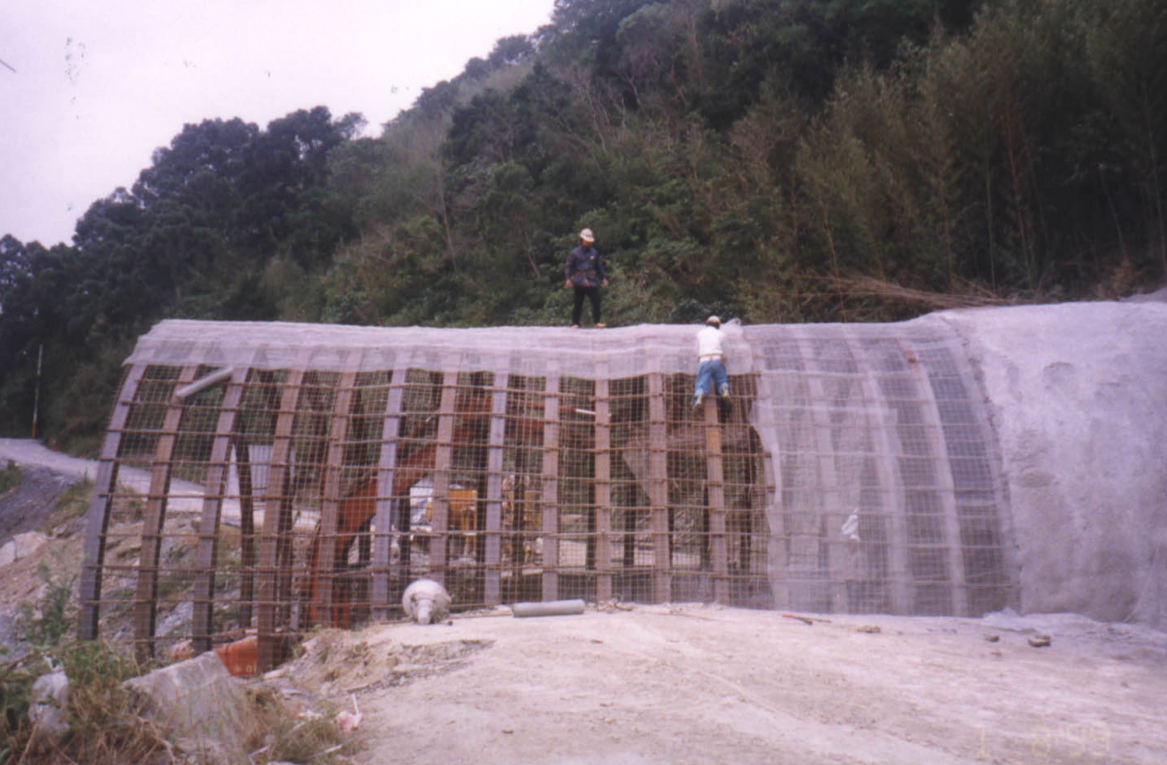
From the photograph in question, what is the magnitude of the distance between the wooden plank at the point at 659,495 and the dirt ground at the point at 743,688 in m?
0.26

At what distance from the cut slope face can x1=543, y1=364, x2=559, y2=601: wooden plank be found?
20 millimetres

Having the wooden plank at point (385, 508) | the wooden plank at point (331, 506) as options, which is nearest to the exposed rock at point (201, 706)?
the wooden plank at point (385, 508)

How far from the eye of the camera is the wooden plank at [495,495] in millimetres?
7223

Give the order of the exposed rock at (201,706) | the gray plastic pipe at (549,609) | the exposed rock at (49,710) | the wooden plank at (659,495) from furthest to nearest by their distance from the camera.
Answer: the wooden plank at (659,495), the gray plastic pipe at (549,609), the exposed rock at (201,706), the exposed rock at (49,710)

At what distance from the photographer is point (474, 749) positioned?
3.95 metres

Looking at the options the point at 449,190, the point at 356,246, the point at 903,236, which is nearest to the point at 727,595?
the point at 903,236

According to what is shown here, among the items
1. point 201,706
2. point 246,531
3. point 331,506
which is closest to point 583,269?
point 331,506

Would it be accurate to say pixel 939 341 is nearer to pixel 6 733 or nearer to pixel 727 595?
pixel 727 595

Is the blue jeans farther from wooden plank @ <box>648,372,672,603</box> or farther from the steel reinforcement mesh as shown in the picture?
wooden plank @ <box>648,372,672,603</box>

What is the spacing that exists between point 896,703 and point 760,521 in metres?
2.74

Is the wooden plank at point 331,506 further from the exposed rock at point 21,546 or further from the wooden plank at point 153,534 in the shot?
the exposed rock at point 21,546

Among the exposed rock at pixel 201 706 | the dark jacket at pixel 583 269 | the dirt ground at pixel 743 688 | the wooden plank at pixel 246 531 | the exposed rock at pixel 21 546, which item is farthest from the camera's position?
the exposed rock at pixel 21 546

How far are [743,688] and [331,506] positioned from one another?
4239mm

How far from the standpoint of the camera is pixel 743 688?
481 centimetres
